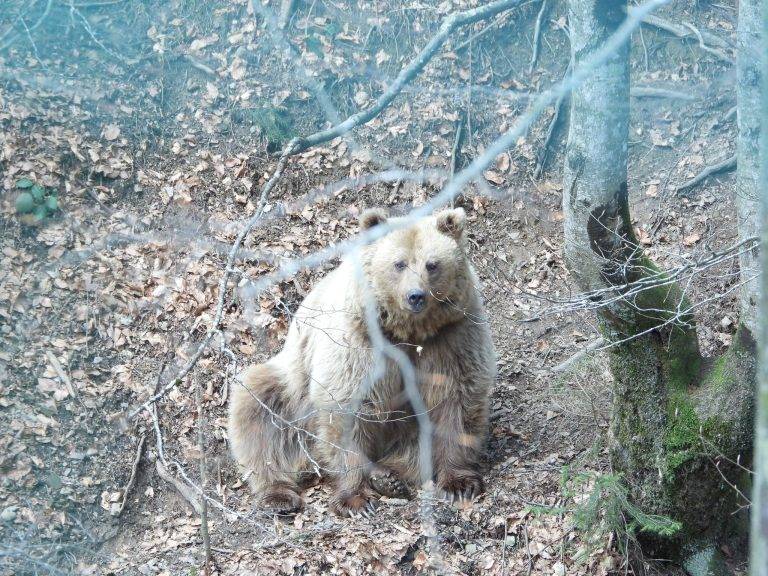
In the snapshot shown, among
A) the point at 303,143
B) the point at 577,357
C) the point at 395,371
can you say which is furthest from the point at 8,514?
the point at 577,357

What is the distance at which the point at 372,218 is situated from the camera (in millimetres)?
6059

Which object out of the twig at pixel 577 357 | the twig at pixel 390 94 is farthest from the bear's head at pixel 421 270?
the twig at pixel 577 357

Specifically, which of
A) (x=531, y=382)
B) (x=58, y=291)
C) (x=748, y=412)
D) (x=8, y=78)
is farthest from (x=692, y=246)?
(x=8, y=78)

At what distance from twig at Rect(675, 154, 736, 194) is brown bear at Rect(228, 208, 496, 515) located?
11.3 ft

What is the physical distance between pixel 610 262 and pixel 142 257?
543 centimetres

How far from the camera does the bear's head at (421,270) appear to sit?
591cm

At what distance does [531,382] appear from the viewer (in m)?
7.38

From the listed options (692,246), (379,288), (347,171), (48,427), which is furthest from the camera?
(347,171)

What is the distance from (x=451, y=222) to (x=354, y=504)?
7.43 ft

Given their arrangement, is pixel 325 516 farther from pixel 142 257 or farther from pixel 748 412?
pixel 142 257

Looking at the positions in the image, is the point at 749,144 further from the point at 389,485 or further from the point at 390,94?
the point at 389,485

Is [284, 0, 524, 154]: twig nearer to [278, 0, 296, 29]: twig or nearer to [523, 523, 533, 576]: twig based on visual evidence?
[523, 523, 533, 576]: twig

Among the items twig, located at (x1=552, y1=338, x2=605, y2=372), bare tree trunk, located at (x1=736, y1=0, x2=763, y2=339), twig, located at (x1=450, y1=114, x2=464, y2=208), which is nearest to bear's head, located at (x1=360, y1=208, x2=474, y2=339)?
twig, located at (x1=552, y1=338, x2=605, y2=372)

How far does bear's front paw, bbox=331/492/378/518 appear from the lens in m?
6.15
